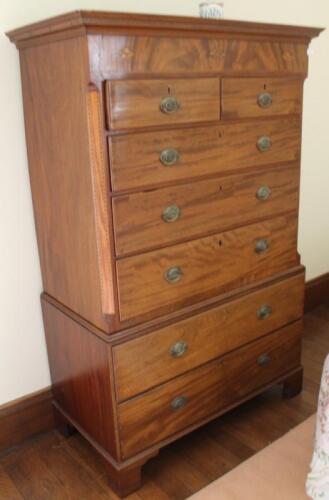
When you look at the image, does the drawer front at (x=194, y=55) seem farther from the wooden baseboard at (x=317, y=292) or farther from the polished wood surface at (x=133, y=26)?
the wooden baseboard at (x=317, y=292)

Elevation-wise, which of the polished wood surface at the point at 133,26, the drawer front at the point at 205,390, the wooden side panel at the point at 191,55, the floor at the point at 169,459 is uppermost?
the polished wood surface at the point at 133,26

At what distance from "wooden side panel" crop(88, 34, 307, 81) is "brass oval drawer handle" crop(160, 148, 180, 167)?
0.71ft

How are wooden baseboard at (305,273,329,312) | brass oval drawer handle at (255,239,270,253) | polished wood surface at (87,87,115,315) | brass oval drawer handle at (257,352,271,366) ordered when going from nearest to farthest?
polished wood surface at (87,87,115,315) < brass oval drawer handle at (255,239,270,253) < brass oval drawer handle at (257,352,271,366) < wooden baseboard at (305,273,329,312)

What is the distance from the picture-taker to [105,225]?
141 cm

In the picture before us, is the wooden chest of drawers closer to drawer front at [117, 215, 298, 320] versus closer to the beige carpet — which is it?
drawer front at [117, 215, 298, 320]

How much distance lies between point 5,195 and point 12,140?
188mm

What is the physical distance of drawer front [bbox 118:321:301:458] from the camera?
1.61 m

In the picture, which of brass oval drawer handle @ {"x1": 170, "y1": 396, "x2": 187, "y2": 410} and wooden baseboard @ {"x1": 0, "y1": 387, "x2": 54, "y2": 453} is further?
wooden baseboard @ {"x1": 0, "y1": 387, "x2": 54, "y2": 453}

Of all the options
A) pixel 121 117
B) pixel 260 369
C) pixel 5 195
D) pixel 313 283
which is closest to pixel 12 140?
pixel 5 195

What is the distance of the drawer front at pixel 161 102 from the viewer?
4.39ft

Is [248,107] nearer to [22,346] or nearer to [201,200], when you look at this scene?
[201,200]

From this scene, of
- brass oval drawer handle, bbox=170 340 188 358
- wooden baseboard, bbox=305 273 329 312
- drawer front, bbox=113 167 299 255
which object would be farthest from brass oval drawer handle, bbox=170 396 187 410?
wooden baseboard, bbox=305 273 329 312

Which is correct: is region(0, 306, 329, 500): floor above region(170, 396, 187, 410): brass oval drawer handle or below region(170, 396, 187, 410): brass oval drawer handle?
below

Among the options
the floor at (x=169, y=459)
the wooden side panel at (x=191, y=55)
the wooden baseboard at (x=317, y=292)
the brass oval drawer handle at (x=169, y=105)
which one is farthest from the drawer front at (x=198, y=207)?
the wooden baseboard at (x=317, y=292)
